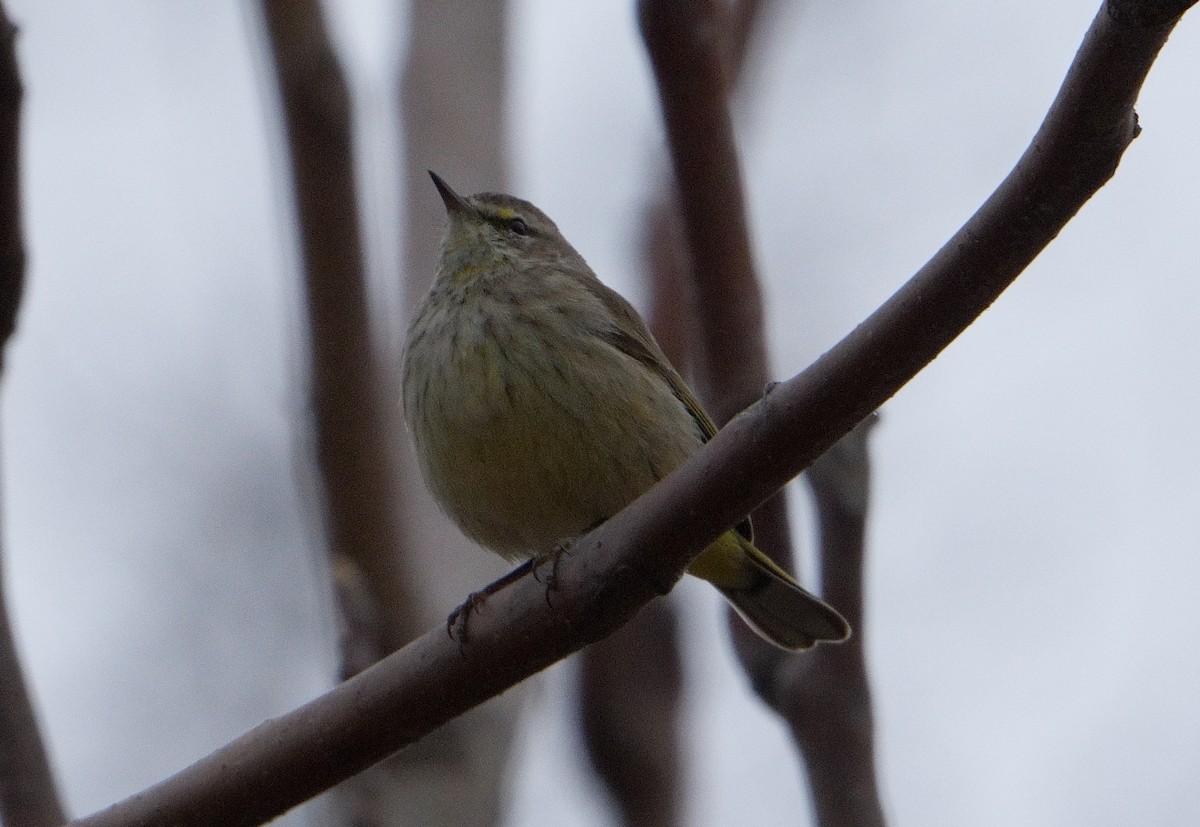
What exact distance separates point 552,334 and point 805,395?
2.29 meters

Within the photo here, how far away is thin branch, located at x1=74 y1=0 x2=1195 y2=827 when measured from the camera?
2213 millimetres

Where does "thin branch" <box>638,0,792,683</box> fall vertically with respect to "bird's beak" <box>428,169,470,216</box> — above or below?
below

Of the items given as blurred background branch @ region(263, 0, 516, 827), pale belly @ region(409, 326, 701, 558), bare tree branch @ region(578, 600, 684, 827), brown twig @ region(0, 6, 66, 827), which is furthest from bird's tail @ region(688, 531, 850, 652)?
brown twig @ region(0, 6, 66, 827)

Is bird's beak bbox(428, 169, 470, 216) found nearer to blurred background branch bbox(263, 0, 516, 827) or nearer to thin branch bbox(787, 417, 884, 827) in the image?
blurred background branch bbox(263, 0, 516, 827)

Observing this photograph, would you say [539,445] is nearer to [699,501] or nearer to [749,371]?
[749,371]

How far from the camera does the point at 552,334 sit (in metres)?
4.78

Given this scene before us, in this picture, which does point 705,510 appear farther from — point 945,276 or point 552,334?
point 552,334

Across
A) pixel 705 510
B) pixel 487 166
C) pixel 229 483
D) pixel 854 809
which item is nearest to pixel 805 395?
pixel 705 510

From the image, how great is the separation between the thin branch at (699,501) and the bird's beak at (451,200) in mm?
2415

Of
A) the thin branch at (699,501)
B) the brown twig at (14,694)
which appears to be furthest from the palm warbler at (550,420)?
the brown twig at (14,694)

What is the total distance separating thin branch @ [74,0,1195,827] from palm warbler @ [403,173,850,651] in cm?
112

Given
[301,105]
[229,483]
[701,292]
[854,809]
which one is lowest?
[854,809]

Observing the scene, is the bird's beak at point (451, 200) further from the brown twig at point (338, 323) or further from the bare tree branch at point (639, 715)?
the bare tree branch at point (639, 715)

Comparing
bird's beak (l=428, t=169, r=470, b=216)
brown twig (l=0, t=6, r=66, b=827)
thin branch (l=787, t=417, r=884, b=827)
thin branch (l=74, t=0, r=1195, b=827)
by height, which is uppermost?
bird's beak (l=428, t=169, r=470, b=216)
